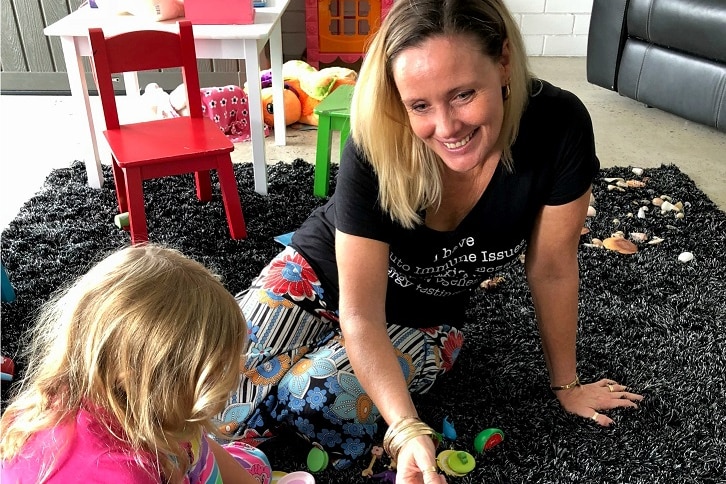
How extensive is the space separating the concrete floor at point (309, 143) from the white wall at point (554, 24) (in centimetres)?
79

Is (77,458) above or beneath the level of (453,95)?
beneath

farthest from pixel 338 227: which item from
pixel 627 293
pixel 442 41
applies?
pixel 627 293

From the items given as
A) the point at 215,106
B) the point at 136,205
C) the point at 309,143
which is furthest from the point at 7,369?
the point at 309,143

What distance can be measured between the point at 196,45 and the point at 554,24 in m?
2.35

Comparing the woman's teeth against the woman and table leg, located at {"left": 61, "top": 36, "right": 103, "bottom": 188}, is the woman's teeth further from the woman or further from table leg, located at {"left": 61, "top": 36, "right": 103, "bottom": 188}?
table leg, located at {"left": 61, "top": 36, "right": 103, "bottom": 188}

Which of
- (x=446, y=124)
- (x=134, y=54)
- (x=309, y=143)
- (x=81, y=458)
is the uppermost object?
(x=446, y=124)

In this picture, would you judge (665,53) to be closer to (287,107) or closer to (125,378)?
(287,107)

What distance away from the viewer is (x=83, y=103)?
193cm

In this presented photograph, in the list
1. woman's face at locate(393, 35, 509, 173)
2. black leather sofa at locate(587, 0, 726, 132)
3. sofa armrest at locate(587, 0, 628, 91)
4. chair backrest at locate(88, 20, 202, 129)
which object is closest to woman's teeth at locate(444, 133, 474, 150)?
woman's face at locate(393, 35, 509, 173)

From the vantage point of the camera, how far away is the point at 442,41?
0.78m

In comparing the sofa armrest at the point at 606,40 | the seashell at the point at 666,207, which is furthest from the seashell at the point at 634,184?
the sofa armrest at the point at 606,40

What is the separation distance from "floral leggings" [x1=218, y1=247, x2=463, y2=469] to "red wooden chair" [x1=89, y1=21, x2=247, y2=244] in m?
0.54

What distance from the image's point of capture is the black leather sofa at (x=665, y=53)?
228cm

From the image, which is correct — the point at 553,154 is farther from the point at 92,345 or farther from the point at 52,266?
the point at 52,266
